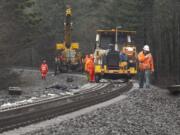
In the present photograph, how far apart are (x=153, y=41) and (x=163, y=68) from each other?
206 inches

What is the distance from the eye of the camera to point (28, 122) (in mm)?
12523

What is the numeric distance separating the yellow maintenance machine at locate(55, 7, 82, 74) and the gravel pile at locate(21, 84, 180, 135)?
1338 inches

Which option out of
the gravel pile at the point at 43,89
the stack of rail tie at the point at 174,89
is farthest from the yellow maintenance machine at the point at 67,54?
the stack of rail tie at the point at 174,89

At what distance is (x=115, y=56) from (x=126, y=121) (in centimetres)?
1677

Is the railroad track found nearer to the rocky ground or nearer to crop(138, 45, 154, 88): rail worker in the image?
the rocky ground

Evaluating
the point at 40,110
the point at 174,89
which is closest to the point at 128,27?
the point at 174,89

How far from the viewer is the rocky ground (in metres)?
11.4

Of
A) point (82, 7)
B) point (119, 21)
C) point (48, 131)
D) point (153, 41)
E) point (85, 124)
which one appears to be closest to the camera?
point (48, 131)

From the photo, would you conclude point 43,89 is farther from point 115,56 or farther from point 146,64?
point 146,64

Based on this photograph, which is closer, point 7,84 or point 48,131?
point 48,131

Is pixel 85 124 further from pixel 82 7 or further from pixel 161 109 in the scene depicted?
pixel 82 7

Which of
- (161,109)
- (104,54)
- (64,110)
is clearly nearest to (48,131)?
(64,110)

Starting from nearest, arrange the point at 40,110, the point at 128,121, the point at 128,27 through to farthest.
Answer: the point at 128,121, the point at 40,110, the point at 128,27

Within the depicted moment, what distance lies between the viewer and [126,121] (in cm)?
1293
